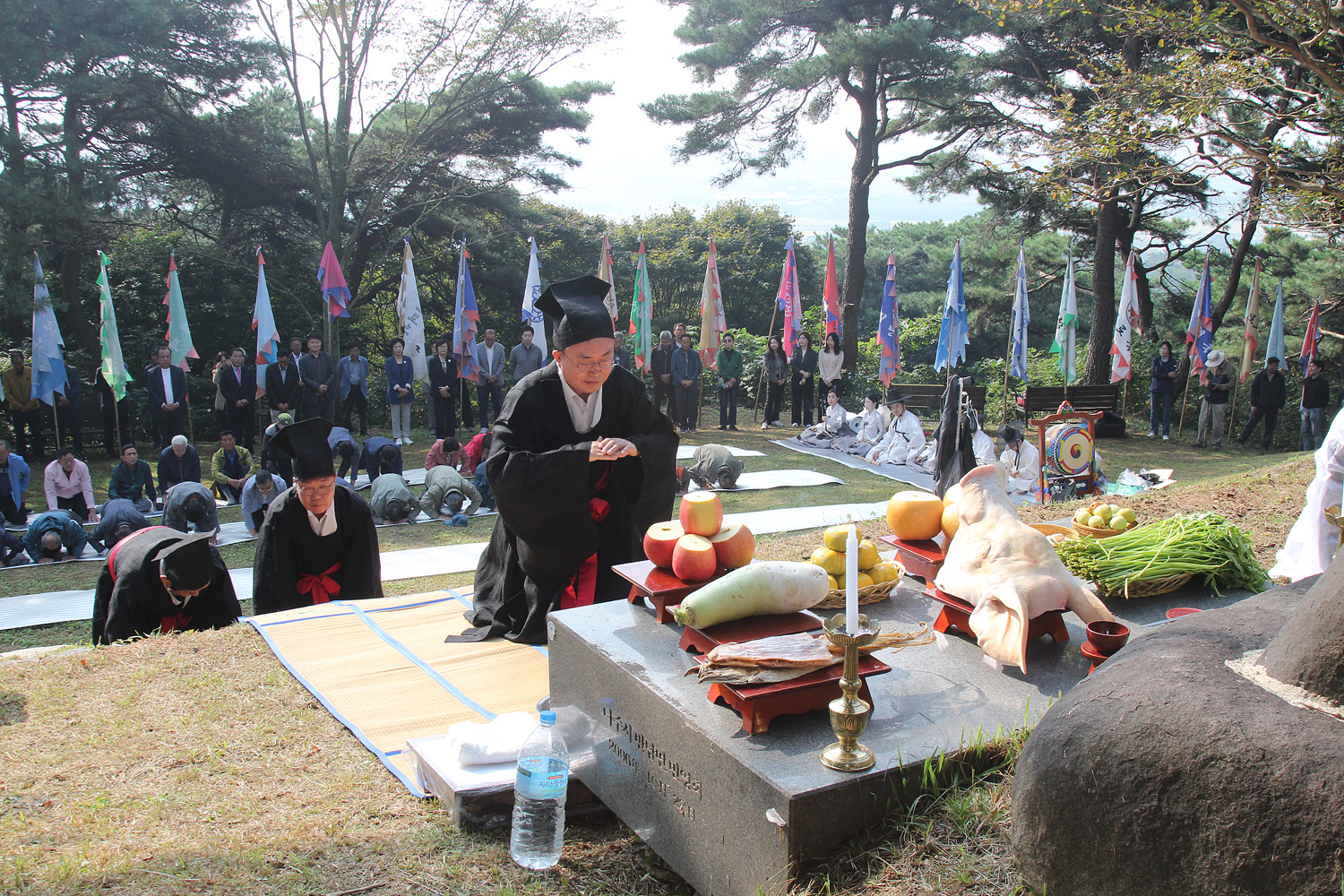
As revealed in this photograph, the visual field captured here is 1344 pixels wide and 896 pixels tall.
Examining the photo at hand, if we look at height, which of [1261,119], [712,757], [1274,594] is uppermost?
[1261,119]

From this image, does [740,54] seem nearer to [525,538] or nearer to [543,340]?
[543,340]

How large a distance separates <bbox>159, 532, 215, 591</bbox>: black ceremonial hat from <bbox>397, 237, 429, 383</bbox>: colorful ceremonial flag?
34.0ft

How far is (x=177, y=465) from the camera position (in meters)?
11.3

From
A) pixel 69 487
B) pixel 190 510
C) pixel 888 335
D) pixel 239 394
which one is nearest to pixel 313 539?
pixel 190 510

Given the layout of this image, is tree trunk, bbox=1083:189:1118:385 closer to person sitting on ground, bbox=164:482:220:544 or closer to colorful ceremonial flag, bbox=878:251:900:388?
colorful ceremonial flag, bbox=878:251:900:388

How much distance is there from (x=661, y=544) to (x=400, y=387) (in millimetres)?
12711

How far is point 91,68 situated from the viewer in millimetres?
16656

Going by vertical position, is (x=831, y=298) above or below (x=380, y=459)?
above

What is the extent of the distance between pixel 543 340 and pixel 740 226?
53.0ft

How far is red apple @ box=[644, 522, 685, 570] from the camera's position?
3.31 meters

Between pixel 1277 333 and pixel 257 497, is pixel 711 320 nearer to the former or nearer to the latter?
pixel 257 497

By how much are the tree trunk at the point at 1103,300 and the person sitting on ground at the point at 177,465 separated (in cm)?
1612

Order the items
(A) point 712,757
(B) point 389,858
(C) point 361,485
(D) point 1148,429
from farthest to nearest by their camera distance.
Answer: (D) point 1148,429 → (C) point 361,485 → (B) point 389,858 → (A) point 712,757

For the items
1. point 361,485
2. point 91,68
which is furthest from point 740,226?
point 361,485
